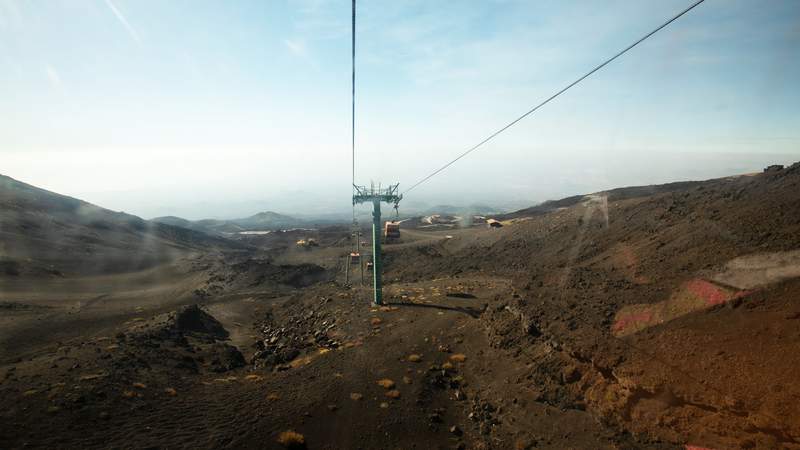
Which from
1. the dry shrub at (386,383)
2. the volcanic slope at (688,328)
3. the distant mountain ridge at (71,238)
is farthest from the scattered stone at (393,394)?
the distant mountain ridge at (71,238)

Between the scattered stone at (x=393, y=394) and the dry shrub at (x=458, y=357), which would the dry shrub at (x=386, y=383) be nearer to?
the scattered stone at (x=393, y=394)

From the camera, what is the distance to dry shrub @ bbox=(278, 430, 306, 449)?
44.2ft

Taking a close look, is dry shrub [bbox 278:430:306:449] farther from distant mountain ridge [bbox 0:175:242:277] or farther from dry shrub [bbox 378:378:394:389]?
distant mountain ridge [bbox 0:175:242:277]

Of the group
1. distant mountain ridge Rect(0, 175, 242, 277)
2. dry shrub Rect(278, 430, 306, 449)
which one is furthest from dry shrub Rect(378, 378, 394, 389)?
distant mountain ridge Rect(0, 175, 242, 277)

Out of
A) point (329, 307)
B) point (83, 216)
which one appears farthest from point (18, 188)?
point (329, 307)

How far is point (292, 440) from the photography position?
→ 13594 mm

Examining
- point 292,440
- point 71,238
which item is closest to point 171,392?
point 292,440

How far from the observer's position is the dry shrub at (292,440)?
1348 centimetres

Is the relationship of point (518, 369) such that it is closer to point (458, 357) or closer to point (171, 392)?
point (458, 357)

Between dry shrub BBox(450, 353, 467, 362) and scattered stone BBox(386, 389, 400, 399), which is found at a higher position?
dry shrub BBox(450, 353, 467, 362)

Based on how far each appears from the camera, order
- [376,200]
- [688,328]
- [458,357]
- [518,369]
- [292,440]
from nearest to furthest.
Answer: [688,328], [292,440], [518,369], [458,357], [376,200]

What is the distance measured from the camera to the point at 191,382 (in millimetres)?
19016

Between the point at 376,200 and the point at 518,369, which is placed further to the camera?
the point at 376,200

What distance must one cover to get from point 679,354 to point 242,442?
15394mm
